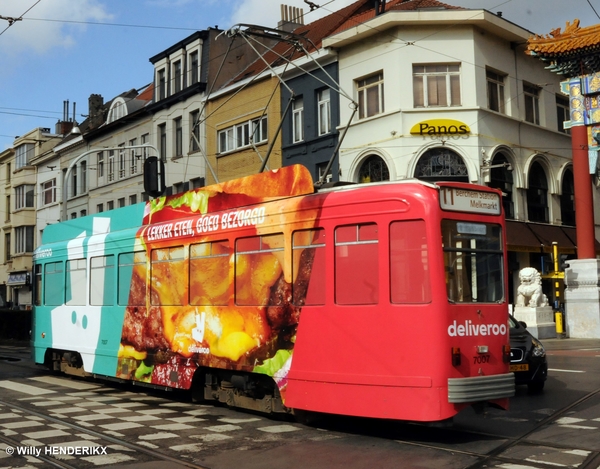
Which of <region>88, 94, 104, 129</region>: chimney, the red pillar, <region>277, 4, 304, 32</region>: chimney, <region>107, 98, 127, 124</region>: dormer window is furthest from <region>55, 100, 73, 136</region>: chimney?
the red pillar

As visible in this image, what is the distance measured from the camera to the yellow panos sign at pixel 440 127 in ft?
87.4

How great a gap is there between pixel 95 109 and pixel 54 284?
3621 centimetres

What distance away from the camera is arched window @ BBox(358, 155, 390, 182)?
1077 inches

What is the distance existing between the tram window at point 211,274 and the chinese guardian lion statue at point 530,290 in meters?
16.9

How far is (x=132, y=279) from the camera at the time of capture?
43.5ft

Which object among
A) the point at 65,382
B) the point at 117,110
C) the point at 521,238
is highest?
the point at 117,110

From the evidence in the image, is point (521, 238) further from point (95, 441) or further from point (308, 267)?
point (95, 441)

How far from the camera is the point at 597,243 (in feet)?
110

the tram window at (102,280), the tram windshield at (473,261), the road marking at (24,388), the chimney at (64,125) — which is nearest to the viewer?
the tram windshield at (473,261)

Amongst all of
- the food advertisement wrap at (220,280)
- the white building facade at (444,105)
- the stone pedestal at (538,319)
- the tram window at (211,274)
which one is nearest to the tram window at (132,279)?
the food advertisement wrap at (220,280)

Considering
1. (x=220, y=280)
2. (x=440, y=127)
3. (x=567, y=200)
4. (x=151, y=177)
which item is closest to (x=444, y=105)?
(x=440, y=127)

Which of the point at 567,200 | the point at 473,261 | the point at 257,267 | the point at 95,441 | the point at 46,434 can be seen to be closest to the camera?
the point at 95,441

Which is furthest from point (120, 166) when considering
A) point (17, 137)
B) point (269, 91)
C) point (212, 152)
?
point (17, 137)

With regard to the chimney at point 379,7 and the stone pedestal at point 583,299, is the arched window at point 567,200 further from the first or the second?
the chimney at point 379,7
